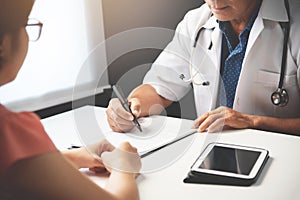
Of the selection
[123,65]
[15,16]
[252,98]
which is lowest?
[252,98]

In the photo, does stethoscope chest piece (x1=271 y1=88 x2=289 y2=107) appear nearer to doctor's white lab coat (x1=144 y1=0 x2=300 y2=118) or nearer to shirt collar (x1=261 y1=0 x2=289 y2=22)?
doctor's white lab coat (x1=144 y1=0 x2=300 y2=118)

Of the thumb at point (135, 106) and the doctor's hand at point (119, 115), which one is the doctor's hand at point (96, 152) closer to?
the doctor's hand at point (119, 115)

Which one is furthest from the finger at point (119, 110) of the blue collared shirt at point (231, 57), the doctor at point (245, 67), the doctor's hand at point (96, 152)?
the blue collared shirt at point (231, 57)

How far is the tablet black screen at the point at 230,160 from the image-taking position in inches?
28.6

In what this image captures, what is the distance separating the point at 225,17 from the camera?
121 centimetres

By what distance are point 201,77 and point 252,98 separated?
213 mm

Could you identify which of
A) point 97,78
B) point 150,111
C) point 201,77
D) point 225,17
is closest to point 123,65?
point 97,78

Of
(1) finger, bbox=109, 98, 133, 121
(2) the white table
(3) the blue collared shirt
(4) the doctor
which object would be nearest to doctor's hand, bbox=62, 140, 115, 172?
(2) the white table

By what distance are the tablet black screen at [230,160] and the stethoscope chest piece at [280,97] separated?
400 millimetres

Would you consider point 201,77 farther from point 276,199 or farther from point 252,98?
point 276,199

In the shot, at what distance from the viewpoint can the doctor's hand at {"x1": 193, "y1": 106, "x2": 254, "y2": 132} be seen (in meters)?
0.95

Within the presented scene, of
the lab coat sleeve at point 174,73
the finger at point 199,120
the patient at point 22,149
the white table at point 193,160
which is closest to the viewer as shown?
the patient at point 22,149

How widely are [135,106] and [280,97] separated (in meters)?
0.44

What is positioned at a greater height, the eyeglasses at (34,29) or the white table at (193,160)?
the eyeglasses at (34,29)
